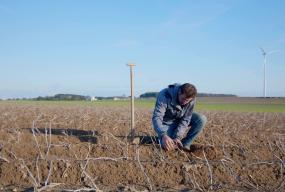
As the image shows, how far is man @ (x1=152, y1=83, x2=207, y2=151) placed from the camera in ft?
22.0

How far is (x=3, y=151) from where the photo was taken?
6.90 m

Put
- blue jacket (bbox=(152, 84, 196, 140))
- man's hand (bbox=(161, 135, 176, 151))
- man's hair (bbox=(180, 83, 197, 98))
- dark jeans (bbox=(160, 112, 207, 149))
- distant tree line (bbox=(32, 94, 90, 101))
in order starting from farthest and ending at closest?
distant tree line (bbox=(32, 94, 90, 101)), dark jeans (bbox=(160, 112, 207, 149)), blue jacket (bbox=(152, 84, 196, 140)), man's hand (bbox=(161, 135, 176, 151)), man's hair (bbox=(180, 83, 197, 98))

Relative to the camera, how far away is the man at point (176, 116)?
6.69 m

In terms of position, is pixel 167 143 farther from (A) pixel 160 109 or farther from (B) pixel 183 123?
(B) pixel 183 123

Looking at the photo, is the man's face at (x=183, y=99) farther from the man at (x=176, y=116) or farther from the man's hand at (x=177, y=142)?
the man's hand at (x=177, y=142)

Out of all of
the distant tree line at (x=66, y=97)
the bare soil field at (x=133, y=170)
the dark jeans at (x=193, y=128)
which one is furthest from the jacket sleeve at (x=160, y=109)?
the distant tree line at (x=66, y=97)

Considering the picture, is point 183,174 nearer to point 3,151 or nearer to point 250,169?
point 250,169

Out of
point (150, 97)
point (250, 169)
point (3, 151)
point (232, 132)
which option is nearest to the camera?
point (250, 169)

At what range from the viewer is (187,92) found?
6566 millimetres

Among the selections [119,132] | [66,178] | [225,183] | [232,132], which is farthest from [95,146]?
[232,132]

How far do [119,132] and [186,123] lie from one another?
343 cm

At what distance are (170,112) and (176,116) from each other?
0.53 ft

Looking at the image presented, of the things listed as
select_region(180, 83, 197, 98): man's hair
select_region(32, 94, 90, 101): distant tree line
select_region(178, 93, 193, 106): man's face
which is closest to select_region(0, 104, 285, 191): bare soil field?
select_region(178, 93, 193, 106): man's face

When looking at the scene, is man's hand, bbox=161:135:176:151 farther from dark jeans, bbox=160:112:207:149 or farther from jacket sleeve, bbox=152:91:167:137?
dark jeans, bbox=160:112:207:149
